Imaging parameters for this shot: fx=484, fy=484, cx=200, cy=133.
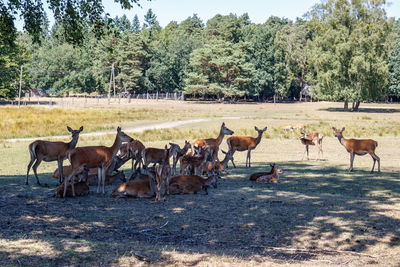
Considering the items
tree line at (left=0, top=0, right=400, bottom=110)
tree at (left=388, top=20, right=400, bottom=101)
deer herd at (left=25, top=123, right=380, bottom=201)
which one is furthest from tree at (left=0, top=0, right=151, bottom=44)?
tree at (left=388, top=20, right=400, bottom=101)

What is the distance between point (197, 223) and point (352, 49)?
199ft

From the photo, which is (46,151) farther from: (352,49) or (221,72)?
(221,72)

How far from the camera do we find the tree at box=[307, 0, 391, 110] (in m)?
63.8

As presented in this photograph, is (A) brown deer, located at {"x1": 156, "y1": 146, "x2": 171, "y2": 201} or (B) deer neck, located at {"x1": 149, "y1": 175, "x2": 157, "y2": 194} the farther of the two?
(B) deer neck, located at {"x1": 149, "y1": 175, "x2": 157, "y2": 194}

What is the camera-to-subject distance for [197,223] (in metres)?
8.20

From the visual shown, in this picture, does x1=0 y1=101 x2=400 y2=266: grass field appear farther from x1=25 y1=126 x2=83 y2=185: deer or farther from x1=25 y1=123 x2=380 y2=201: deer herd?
x1=25 y1=126 x2=83 y2=185: deer

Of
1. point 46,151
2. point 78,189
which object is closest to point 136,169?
point 46,151

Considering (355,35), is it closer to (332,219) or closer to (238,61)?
(238,61)

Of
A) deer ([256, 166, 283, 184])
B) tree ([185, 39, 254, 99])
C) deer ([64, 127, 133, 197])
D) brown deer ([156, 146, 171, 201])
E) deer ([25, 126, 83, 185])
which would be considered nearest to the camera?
brown deer ([156, 146, 171, 201])

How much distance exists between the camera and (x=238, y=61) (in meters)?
87.2

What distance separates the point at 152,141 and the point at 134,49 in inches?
2794

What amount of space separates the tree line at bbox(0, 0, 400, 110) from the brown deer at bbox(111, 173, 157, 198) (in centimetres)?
5551

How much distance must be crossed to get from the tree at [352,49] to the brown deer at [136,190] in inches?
2257

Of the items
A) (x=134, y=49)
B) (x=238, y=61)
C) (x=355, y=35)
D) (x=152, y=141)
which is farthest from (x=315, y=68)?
(x=152, y=141)
